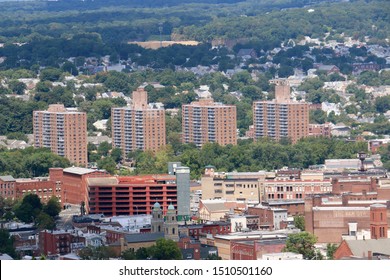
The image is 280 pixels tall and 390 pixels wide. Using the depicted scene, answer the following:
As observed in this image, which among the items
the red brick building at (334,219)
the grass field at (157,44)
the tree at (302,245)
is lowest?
the grass field at (157,44)

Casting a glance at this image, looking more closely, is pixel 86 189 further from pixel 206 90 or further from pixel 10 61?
pixel 10 61

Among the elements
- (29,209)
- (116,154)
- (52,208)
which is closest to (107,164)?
(116,154)

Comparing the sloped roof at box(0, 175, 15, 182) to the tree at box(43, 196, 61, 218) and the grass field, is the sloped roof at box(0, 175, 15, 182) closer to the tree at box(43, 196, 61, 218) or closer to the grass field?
the tree at box(43, 196, 61, 218)

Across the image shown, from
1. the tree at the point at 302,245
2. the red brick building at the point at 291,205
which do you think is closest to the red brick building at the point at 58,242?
the tree at the point at 302,245

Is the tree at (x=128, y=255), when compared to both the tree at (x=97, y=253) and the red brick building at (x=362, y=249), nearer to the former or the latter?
the tree at (x=97, y=253)

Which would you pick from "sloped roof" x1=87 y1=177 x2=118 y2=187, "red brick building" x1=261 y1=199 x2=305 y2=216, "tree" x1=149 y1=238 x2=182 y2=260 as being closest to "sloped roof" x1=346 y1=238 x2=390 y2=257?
"tree" x1=149 y1=238 x2=182 y2=260
